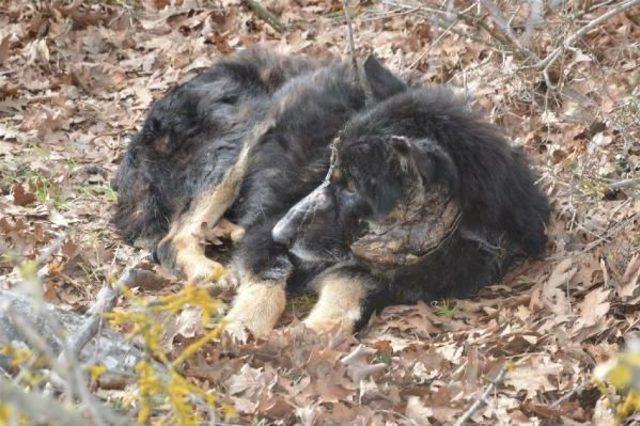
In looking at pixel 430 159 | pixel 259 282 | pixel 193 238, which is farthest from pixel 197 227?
pixel 430 159

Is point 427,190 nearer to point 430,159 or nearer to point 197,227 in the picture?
point 430,159

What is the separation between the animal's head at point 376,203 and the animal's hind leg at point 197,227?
36.8 inches

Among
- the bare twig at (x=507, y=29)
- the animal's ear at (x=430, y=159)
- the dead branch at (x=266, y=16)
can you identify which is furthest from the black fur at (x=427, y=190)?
the dead branch at (x=266, y=16)

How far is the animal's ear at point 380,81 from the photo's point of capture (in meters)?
6.84

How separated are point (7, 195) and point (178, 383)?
5.97 m

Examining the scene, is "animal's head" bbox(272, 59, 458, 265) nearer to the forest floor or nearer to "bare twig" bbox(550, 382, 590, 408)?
the forest floor

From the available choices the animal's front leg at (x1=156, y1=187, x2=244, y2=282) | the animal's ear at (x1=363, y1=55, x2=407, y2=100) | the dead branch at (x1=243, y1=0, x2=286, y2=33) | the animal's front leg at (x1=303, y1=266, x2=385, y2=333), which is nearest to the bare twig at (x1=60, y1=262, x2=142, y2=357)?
the animal's front leg at (x1=303, y1=266, x2=385, y2=333)

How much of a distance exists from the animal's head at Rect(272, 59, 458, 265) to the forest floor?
1.55 ft

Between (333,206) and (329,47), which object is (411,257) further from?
(329,47)

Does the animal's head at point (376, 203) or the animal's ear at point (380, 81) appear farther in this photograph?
the animal's ear at point (380, 81)

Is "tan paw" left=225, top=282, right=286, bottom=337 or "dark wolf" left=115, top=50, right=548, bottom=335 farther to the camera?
"dark wolf" left=115, top=50, right=548, bottom=335

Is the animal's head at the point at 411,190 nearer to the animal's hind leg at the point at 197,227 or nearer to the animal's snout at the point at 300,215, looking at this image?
the animal's snout at the point at 300,215

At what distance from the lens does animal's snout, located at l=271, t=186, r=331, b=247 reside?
647 cm

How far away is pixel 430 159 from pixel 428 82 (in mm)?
2200
